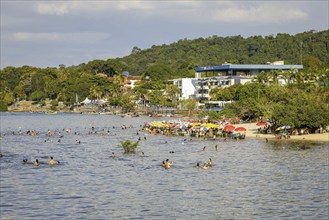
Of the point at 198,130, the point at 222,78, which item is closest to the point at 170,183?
the point at 198,130

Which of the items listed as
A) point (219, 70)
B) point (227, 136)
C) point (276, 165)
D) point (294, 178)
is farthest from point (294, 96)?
point (219, 70)

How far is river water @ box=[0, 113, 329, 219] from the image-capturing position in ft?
105

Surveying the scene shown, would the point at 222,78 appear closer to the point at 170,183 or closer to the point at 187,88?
the point at 187,88

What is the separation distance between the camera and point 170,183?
135 ft

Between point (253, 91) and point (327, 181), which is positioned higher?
point (253, 91)

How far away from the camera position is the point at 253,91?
389 ft

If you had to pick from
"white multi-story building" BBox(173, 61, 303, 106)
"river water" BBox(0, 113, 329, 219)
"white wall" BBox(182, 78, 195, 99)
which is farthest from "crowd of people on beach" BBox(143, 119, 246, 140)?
"white wall" BBox(182, 78, 195, 99)

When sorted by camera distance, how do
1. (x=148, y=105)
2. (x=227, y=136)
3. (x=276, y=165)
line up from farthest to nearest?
1. (x=148, y=105)
2. (x=227, y=136)
3. (x=276, y=165)

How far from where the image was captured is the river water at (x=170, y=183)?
105ft

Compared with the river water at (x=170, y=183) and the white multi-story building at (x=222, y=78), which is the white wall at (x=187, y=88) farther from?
the river water at (x=170, y=183)

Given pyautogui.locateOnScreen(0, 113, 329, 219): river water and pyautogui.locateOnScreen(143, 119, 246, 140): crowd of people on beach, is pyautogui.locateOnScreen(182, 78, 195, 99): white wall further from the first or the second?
pyautogui.locateOnScreen(0, 113, 329, 219): river water

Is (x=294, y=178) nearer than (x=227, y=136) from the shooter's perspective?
Yes

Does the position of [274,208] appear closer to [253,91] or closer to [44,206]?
[44,206]

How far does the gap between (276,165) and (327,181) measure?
9329 millimetres
